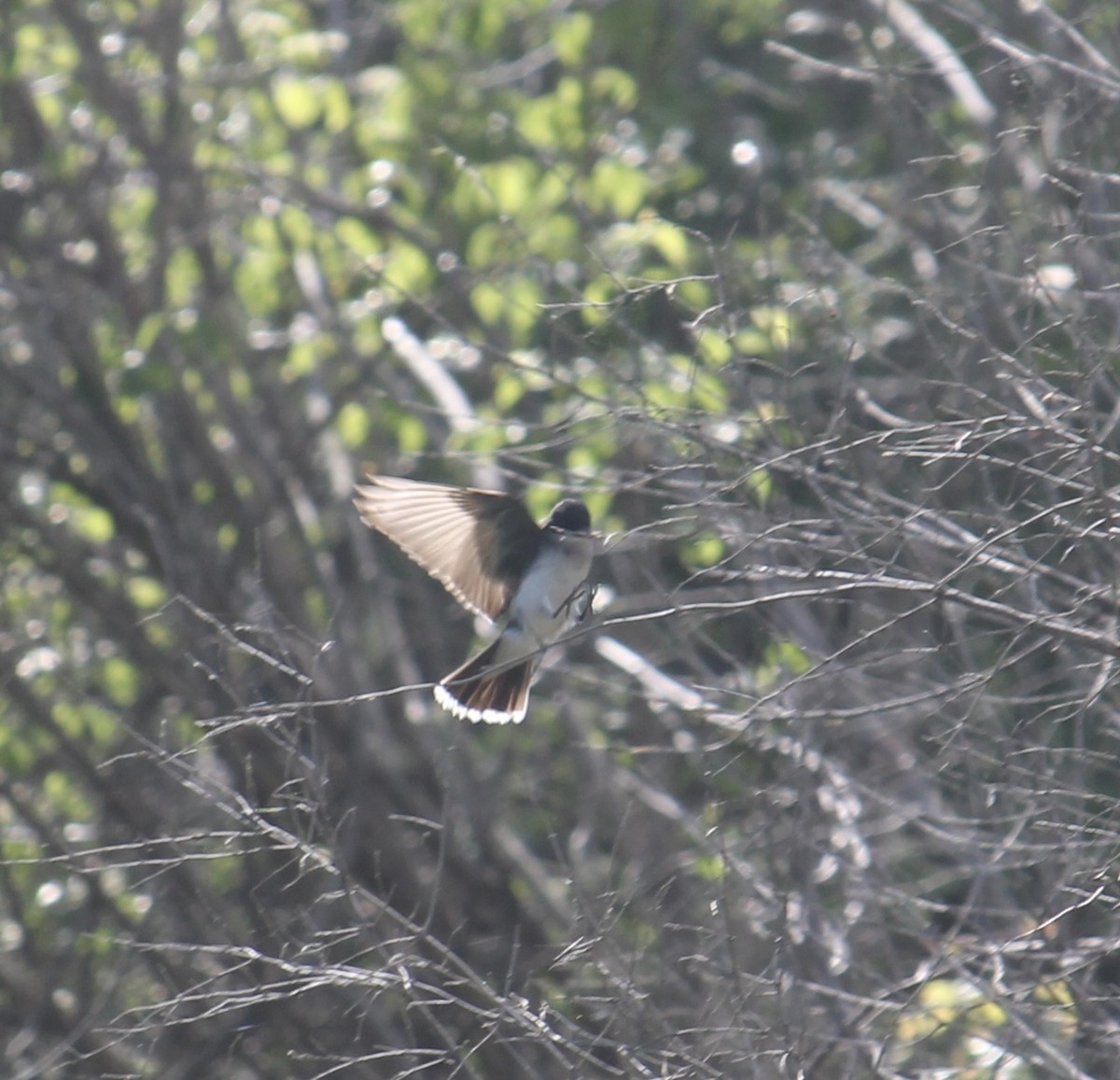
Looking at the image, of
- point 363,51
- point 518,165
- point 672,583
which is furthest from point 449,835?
point 363,51

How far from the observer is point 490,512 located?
166 inches

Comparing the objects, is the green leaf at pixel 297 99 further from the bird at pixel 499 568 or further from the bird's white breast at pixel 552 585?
the bird's white breast at pixel 552 585

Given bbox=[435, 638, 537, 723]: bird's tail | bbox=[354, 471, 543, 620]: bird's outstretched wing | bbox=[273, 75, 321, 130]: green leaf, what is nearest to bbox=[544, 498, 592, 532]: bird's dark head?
bbox=[354, 471, 543, 620]: bird's outstretched wing

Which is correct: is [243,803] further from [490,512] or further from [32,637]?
[32,637]

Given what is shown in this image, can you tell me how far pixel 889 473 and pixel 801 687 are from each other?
0.59 meters

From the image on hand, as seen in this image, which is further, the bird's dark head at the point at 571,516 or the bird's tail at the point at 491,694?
the bird's dark head at the point at 571,516

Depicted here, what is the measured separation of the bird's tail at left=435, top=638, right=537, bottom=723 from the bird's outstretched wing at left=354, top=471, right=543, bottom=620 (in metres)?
0.15

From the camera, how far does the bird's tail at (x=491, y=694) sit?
14.2ft

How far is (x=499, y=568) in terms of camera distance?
4.55 m

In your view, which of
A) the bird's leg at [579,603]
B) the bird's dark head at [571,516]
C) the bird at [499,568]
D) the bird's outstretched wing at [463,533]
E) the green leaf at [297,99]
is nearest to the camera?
the bird's outstretched wing at [463,533]

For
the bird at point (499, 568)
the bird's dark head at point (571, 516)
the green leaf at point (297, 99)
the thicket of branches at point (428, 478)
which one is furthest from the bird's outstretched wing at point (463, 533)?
the green leaf at point (297, 99)

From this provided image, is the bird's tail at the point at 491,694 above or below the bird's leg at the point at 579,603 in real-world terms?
below

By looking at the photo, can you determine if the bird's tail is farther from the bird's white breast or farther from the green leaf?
the green leaf

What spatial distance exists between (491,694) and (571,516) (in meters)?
0.48
